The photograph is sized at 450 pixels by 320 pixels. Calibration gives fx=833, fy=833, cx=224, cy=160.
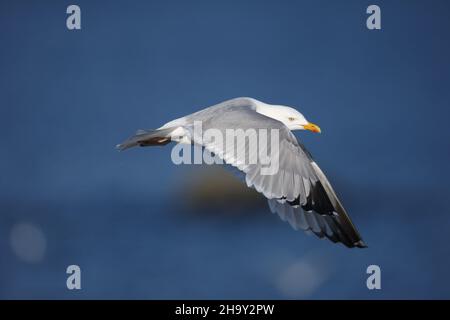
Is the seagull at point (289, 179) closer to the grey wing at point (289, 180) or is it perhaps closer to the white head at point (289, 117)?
the grey wing at point (289, 180)

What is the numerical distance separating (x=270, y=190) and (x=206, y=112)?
423 mm

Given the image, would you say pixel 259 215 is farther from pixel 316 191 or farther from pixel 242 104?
Answer: pixel 316 191

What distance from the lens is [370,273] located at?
3035mm

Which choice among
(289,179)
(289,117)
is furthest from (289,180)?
(289,117)

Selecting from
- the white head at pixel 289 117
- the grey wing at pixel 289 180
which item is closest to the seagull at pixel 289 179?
the grey wing at pixel 289 180

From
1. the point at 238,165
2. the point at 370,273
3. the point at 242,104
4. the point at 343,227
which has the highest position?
the point at 242,104

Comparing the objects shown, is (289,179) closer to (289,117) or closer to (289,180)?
(289,180)

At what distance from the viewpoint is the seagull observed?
219cm

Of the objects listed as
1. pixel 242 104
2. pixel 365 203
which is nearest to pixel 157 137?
pixel 242 104

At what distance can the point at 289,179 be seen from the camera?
2213mm

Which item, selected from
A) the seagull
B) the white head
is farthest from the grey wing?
the white head

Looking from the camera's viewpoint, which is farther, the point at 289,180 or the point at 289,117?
the point at 289,117

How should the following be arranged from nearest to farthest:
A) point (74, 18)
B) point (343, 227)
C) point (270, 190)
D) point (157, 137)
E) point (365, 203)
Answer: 1. point (270, 190)
2. point (343, 227)
3. point (157, 137)
4. point (365, 203)
5. point (74, 18)

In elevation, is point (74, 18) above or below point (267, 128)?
above
